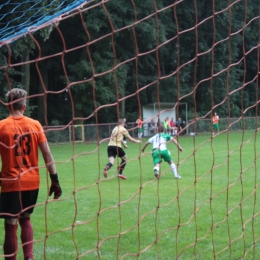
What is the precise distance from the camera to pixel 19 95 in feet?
15.0

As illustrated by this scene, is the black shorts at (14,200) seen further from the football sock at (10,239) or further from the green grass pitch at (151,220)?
the green grass pitch at (151,220)

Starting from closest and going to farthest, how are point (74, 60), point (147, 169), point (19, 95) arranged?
point (19, 95), point (147, 169), point (74, 60)

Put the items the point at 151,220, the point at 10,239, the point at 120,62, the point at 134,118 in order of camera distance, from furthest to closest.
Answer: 1. the point at 134,118
2. the point at 120,62
3. the point at 151,220
4. the point at 10,239

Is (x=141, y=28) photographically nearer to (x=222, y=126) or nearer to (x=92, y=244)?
(x=222, y=126)

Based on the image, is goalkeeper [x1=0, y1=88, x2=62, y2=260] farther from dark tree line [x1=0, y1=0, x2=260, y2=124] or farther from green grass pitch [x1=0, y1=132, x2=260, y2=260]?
dark tree line [x1=0, y1=0, x2=260, y2=124]

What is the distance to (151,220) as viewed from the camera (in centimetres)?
762

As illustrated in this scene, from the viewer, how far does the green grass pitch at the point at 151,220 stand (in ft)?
15.6

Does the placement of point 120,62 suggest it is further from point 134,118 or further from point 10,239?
point 10,239

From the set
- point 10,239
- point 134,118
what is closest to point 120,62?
point 134,118

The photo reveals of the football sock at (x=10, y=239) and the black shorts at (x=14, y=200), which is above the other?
the black shorts at (x=14, y=200)

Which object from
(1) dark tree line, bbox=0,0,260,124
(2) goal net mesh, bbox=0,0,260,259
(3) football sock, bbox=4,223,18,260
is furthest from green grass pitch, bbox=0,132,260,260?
(1) dark tree line, bbox=0,0,260,124

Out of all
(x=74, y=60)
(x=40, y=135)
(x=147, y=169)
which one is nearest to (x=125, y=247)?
(x=40, y=135)

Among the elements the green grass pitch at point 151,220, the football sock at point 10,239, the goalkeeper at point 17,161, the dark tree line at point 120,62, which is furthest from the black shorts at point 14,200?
the dark tree line at point 120,62

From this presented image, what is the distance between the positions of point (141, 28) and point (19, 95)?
29.4 m
